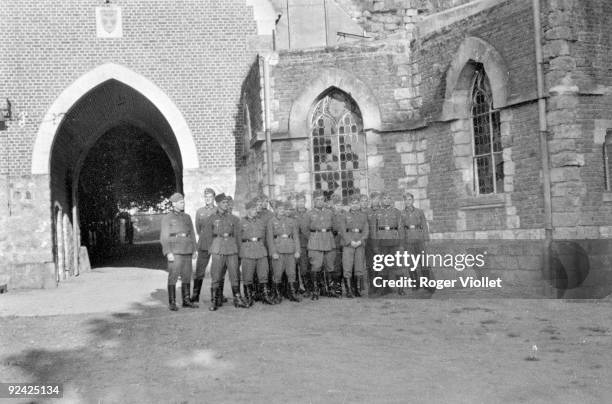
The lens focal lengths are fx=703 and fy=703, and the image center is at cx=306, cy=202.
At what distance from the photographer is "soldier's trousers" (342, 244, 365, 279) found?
11188 millimetres

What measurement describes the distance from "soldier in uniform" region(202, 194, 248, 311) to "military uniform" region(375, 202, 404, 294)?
241 centimetres

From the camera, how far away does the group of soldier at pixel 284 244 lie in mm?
10578

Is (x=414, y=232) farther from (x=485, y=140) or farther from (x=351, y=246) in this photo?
(x=485, y=140)

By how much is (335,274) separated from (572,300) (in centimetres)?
363

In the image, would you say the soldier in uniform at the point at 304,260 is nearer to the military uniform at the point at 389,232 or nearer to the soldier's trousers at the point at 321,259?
the soldier's trousers at the point at 321,259

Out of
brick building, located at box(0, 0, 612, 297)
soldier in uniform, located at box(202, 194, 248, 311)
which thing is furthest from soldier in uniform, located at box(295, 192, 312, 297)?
brick building, located at box(0, 0, 612, 297)

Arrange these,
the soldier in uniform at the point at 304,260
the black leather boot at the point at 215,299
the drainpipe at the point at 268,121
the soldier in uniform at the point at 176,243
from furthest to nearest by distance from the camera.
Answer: the drainpipe at the point at 268,121 < the soldier in uniform at the point at 304,260 < the soldier in uniform at the point at 176,243 < the black leather boot at the point at 215,299

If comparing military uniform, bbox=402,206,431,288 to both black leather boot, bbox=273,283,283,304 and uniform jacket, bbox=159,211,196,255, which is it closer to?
black leather boot, bbox=273,283,283,304

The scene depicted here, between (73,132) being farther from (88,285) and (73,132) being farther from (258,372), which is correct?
(258,372)

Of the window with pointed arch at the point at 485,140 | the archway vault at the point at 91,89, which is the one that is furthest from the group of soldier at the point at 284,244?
the archway vault at the point at 91,89

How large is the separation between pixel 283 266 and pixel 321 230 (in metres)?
0.87

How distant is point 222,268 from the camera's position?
1055 centimetres

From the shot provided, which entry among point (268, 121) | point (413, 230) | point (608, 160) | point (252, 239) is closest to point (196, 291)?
point (252, 239)

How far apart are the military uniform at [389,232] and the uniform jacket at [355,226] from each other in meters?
0.33
